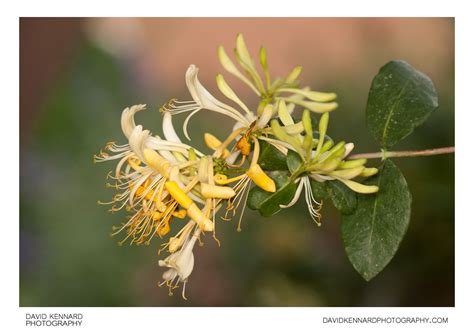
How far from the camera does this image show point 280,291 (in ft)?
7.07

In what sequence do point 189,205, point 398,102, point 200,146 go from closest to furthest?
point 189,205
point 398,102
point 200,146

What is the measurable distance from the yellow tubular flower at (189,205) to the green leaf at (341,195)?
212 millimetres

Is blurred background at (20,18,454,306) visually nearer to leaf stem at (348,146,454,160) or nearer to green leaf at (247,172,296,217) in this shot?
leaf stem at (348,146,454,160)

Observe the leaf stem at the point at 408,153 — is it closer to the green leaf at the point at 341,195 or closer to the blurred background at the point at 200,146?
the green leaf at the point at 341,195

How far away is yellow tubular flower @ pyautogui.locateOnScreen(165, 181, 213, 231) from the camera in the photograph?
30.9 inches

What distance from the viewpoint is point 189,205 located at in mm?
793

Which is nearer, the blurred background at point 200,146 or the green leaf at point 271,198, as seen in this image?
the green leaf at point 271,198

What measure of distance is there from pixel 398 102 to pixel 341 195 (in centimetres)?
20

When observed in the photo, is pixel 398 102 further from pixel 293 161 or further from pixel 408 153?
pixel 293 161

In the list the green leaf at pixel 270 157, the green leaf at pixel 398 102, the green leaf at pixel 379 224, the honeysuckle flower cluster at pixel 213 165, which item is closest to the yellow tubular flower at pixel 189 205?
the honeysuckle flower cluster at pixel 213 165

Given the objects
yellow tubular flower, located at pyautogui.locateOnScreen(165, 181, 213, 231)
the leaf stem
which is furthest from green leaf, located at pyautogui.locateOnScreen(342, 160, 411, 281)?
yellow tubular flower, located at pyautogui.locateOnScreen(165, 181, 213, 231)

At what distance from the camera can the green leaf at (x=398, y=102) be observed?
92cm

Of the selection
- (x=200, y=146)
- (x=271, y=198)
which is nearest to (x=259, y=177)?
(x=271, y=198)
